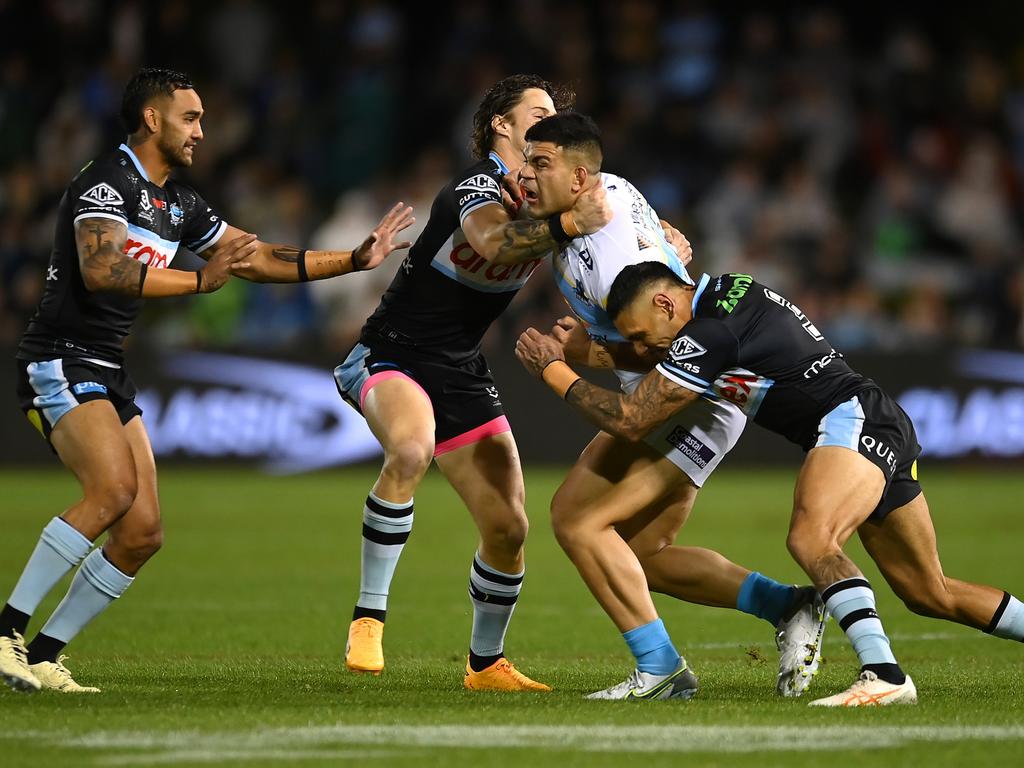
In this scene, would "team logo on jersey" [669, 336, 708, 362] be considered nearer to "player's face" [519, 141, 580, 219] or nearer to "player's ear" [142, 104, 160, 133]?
"player's face" [519, 141, 580, 219]

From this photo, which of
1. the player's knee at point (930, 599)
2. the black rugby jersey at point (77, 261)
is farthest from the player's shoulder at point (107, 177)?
the player's knee at point (930, 599)

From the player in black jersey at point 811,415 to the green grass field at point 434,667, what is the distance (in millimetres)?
446

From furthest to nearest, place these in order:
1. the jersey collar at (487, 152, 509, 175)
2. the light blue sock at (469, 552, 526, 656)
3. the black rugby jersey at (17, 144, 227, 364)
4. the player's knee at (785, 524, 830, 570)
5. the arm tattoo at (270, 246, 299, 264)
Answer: the arm tattoo at (270, 246, 299, 264), the jersey collar at (487, 152, 509, 175), the light blue sock at (469, 552, 526, 656), the black rugby jersey at (17, 144, 227, 364), the player's knee at (785, 524, 830, 570)

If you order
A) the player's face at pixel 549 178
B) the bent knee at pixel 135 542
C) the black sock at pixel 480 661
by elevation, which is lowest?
the black sock at pixel 480 661

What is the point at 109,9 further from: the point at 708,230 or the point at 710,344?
the point at 710,344

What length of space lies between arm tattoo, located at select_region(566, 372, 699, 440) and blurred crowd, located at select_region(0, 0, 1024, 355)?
12.3 meters

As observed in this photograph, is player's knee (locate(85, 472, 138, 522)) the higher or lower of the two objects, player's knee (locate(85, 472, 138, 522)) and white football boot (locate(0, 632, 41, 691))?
the higher

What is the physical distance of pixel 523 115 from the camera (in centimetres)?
791

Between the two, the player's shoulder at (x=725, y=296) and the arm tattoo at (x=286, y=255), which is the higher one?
the player's shoulder at (x=725, y=296)

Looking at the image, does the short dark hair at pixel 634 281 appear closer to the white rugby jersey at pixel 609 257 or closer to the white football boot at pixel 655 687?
the white rugby jersey at pixel 609 257

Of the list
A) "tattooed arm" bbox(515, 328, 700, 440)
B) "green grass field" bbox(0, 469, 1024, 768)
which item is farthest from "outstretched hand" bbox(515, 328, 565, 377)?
"green grass field" bbox(0, 469, 1024, 768)

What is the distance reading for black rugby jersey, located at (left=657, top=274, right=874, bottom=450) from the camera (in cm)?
673

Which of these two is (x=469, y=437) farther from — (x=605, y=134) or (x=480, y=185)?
(x=605, y=134)

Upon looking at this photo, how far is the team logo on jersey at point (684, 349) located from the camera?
22.0 feet
